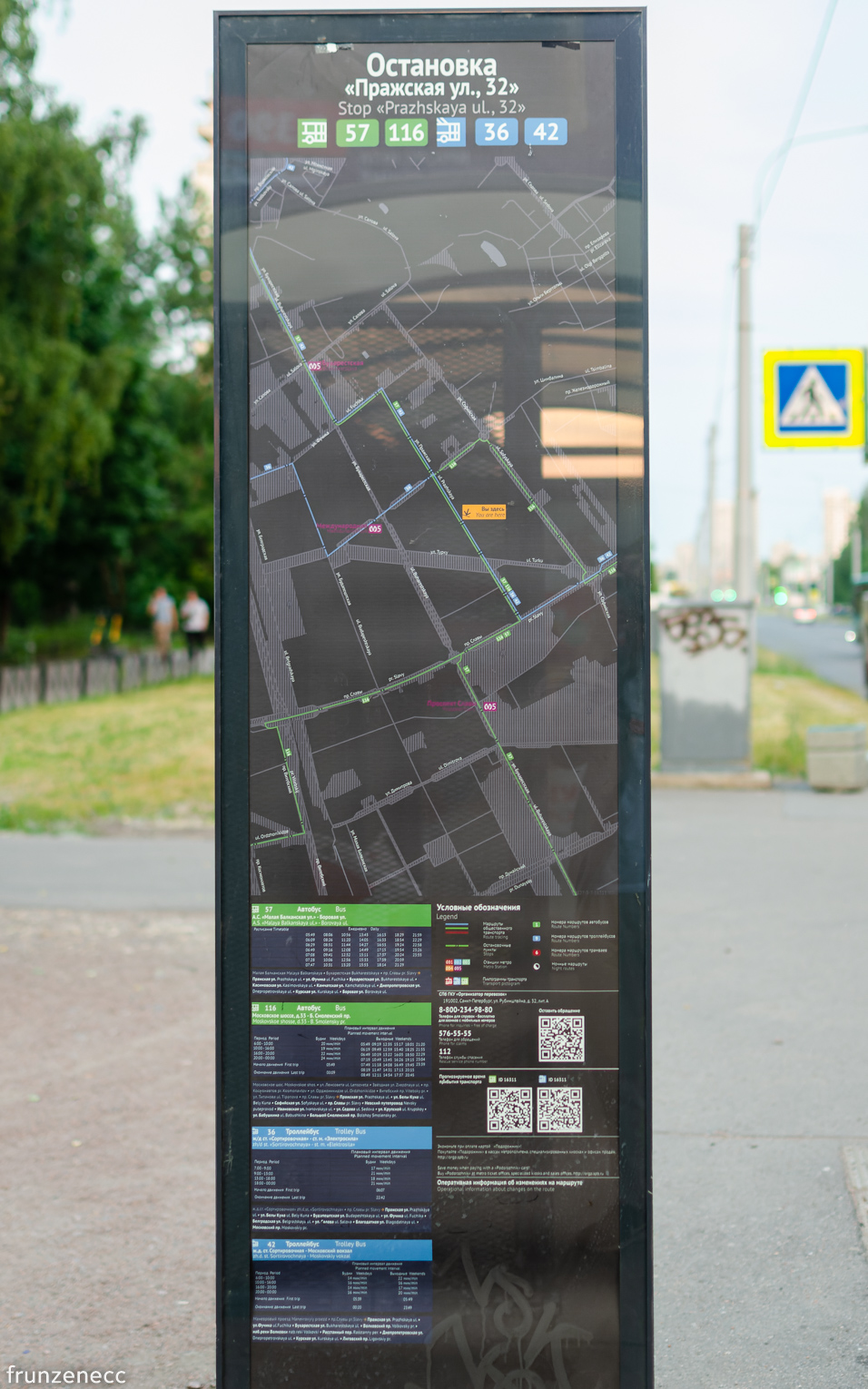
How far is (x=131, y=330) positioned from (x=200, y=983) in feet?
107

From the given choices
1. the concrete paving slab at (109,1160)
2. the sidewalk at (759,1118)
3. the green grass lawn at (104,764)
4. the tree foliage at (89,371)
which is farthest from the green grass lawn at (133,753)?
the tree foliage at (89,371)

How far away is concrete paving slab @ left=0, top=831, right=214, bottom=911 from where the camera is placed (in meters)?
8.12

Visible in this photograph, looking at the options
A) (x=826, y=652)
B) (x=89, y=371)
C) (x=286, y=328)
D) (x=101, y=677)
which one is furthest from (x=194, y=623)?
(x=286, y=328)

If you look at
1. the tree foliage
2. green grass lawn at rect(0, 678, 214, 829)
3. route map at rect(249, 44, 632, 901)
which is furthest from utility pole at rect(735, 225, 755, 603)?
route map at rect(249, 44, 632, 901)

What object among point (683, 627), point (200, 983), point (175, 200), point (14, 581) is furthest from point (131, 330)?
point (200, 983)

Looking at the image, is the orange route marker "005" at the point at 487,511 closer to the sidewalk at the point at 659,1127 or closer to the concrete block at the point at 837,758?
the sidewalk at the point at 659,1127

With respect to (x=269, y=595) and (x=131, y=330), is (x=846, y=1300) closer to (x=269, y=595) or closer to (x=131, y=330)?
(x=269, y=595)

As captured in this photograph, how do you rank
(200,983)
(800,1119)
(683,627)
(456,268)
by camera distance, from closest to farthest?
(456,268) < (800,1119) < (200,983) < (683,627)

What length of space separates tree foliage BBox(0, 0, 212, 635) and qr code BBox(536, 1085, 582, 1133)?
20.0m

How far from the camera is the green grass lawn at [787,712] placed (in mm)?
13359

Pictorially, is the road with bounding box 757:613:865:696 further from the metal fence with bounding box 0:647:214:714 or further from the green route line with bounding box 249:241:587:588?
the green route line with bounding box 249:241:587:588

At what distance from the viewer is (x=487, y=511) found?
98.5 inches

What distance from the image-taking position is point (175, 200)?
4488 centimetres

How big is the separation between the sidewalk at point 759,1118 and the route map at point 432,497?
1556mm
